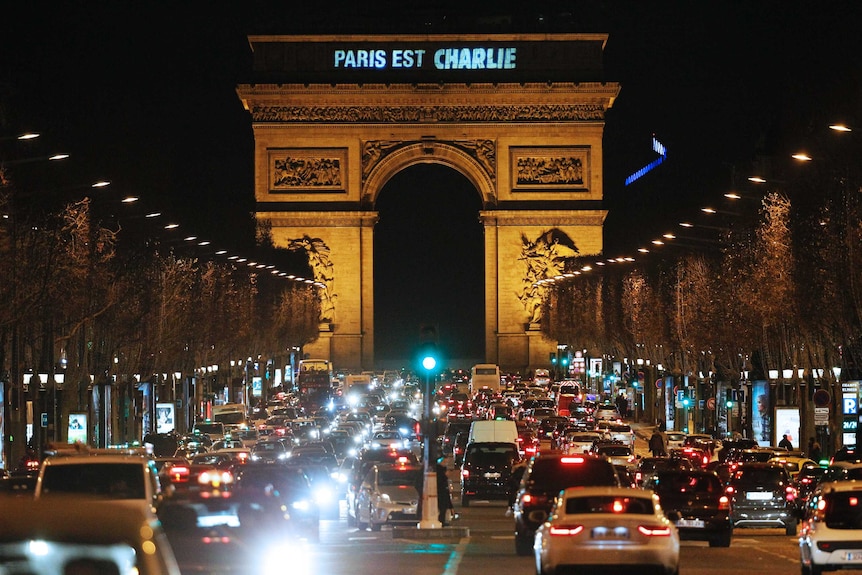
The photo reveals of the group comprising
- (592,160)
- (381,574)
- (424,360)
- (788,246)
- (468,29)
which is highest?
(468,29)

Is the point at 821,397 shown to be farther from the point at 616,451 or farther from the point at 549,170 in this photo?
the point at 549,170

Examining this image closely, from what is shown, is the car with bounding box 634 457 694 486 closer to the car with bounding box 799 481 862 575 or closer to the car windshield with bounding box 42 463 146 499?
the car with bounding box 799 481 862 575

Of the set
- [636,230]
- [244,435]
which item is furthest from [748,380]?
[636,230]

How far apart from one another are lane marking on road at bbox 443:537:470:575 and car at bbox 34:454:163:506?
204 inches

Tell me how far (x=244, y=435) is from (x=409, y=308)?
107093 mm

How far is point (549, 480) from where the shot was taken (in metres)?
28.7

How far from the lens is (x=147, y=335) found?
67438 mm

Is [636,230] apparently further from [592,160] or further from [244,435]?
[244,435]

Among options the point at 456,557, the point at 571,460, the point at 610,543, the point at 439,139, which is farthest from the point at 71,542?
the point at 439,139

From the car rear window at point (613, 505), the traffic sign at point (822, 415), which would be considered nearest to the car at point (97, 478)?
the car rear window at point (613, 505)

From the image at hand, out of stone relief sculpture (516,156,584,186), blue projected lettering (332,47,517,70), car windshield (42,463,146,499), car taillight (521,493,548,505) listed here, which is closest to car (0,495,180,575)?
car windshield (42,463,146,499)

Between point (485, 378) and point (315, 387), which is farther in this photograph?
point (485, 378)

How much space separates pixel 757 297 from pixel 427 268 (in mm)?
116126

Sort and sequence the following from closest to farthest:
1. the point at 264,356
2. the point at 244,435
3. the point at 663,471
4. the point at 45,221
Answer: the point at 663,471, the point at 45,221, the point at 244,435, the point at 264,356
